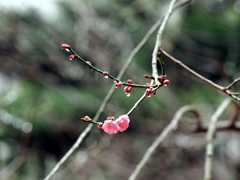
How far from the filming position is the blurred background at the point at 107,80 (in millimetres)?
1723

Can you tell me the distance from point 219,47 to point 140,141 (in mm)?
818

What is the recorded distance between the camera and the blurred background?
172 centimetres

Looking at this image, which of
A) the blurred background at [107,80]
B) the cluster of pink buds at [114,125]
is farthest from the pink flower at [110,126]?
the blurred background at [107,80]

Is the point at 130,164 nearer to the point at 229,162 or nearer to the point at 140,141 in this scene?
the point at 140,141

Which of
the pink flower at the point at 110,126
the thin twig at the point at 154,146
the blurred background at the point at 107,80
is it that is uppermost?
the blurred background at the point at 107,80

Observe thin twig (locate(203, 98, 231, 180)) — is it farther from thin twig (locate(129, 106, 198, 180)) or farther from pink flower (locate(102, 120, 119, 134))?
pink flower (locate(102, 120, 119, 134))

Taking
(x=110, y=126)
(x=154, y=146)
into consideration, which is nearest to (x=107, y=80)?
(x=154, y=146)

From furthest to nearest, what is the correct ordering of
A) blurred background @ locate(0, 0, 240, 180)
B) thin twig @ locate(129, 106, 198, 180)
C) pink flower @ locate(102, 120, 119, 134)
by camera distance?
blurred background @ locate(0, 0, 240, 180), thin twig @ locate(129, 106, 198, 180), pink flower @ locate(102, 120, 119, 134)

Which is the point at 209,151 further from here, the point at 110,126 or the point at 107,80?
the point at 107,80

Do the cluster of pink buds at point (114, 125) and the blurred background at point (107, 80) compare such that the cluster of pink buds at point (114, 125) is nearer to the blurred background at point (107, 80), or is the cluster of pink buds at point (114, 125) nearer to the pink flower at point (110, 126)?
the pink flower at point (110, 126)

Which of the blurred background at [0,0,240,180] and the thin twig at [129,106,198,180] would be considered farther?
the blurred background at [0,0,240,180]

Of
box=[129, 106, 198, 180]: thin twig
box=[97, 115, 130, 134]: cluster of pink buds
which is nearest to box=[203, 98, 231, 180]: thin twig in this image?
box=[129, 106, 198, 180]: thin twig

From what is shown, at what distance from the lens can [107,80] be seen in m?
1.81

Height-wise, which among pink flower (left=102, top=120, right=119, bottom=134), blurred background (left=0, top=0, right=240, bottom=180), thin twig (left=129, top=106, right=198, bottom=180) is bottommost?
pink flower (left=102, top=120, right=119, bottom=134)
